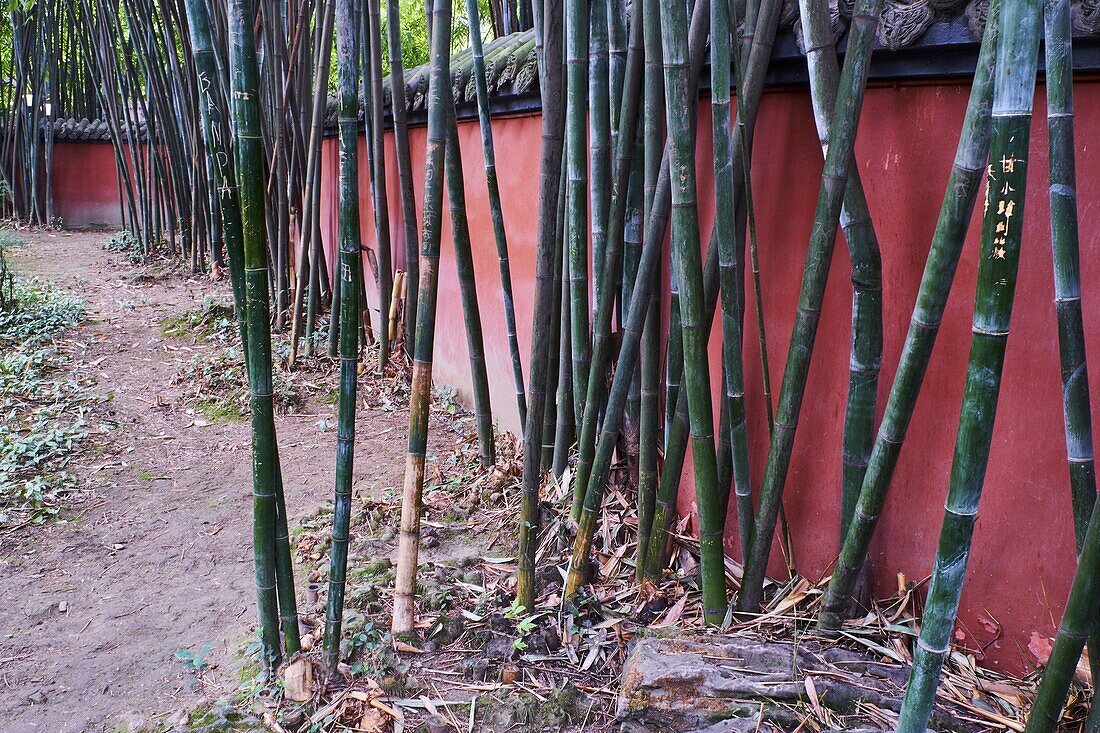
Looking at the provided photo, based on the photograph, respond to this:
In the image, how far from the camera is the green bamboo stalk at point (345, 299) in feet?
4.98

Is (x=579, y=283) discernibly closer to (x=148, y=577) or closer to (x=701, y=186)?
(x=701, y=186)

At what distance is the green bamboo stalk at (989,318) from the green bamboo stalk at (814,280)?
1.29 ft

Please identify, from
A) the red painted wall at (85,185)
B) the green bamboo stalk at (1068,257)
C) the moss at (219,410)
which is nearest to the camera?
the green bamboo stalk at (1068,257)

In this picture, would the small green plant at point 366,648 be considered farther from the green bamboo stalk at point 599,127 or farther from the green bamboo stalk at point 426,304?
the green bamboo stalk at point 599,127

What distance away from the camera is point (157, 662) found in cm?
205

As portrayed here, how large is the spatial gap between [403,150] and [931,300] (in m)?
2.59

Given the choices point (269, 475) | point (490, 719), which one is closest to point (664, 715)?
point (490, 719)

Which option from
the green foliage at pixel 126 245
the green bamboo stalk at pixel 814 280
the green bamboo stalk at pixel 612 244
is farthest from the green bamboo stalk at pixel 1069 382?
the green foliage at pixel 126 245

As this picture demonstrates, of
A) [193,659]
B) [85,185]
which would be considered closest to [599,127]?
[193,659]

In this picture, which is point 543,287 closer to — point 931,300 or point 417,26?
point 931,300

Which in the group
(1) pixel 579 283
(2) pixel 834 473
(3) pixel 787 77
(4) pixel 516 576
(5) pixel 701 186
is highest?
(3) pixel 787 77

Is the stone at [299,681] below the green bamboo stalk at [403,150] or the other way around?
below

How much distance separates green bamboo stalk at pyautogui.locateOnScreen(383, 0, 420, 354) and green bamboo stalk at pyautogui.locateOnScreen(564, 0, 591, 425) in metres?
1.17

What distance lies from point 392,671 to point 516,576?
1.34 feet
